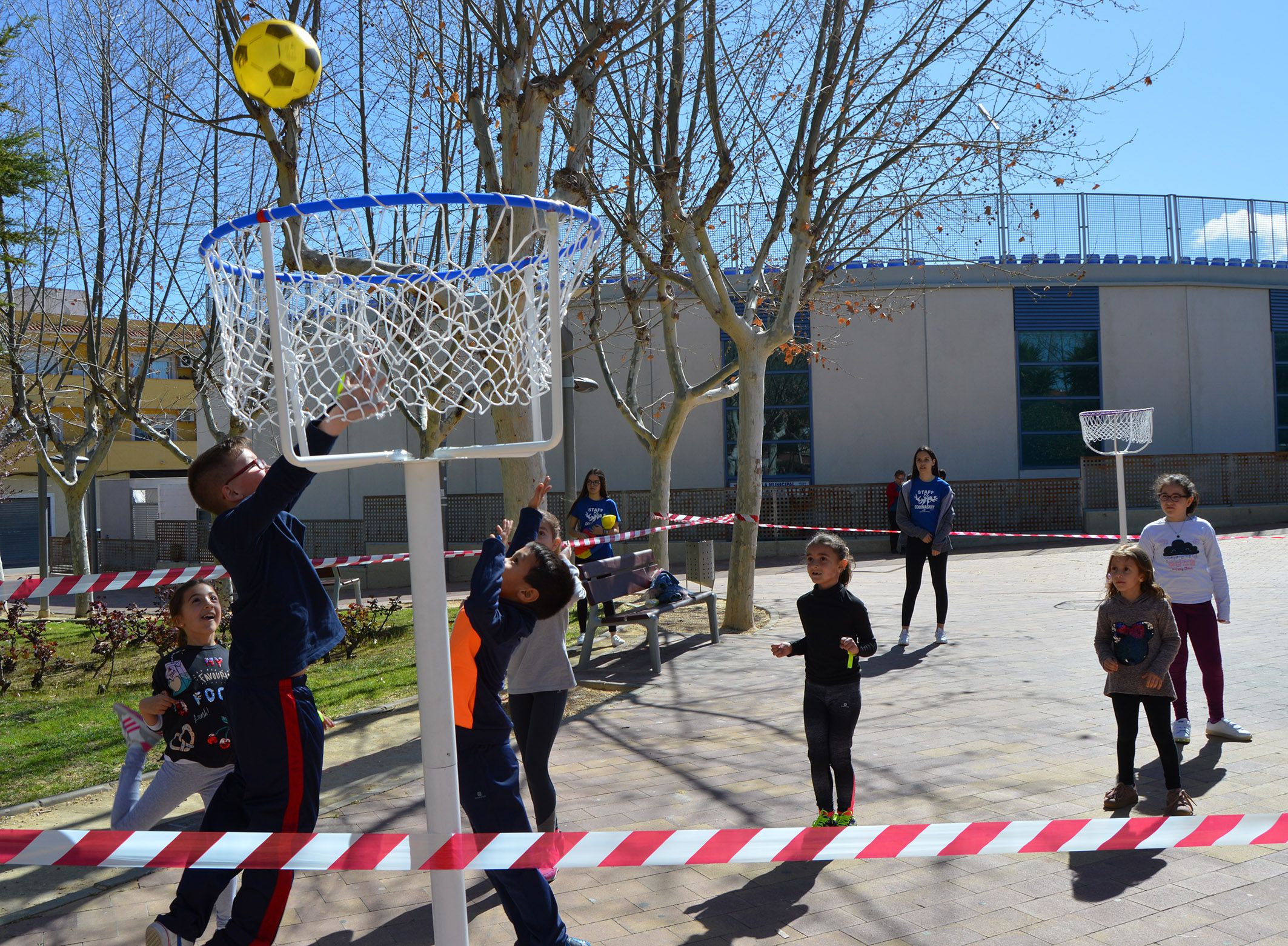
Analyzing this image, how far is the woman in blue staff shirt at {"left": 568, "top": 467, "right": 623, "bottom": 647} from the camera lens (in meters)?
10.4

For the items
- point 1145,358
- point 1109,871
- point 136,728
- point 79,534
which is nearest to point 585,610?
point 136,728

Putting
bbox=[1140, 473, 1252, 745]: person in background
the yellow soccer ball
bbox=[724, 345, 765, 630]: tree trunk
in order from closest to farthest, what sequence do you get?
the yellow soccer ball → bbox=[1140, 473, 1252, 745]: person in background → bbox=[724, 345, 765, 630]: tree trunk

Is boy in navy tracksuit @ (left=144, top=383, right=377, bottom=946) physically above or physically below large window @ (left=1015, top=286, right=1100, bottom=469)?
below

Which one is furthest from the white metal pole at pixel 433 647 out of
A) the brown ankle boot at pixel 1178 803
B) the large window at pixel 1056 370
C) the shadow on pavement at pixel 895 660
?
the large window at pixel 1056 370

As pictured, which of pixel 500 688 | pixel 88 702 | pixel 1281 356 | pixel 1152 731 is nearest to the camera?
pixel 500 688

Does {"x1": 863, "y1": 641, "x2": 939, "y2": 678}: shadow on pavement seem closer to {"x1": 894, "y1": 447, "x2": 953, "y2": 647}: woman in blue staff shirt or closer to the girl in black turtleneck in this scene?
{"x1": 894, "y1": 447, "x2": 953, "y2": 647}: woman in blue staff shirt

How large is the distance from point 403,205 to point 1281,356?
3120 centimetres

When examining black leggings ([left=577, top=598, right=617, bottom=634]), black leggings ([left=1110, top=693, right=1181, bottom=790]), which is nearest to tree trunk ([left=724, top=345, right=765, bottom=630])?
black leggings ([left=577, top=598, right=617, bottom=634])

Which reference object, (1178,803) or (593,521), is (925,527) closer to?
(593,521)

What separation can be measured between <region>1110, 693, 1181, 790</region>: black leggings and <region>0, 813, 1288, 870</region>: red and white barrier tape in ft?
6.12

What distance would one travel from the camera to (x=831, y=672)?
477 cm

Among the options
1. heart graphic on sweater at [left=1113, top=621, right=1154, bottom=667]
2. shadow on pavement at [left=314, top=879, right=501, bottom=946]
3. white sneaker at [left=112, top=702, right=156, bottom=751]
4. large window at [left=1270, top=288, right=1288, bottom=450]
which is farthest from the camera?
large window at [left=1270, top=288, right=1288, bottom=450]

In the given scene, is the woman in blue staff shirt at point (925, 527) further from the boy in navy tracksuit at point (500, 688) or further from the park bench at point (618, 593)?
the boy in navy tracksuit at point (500, 688)

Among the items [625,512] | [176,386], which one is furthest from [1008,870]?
[176,386]
